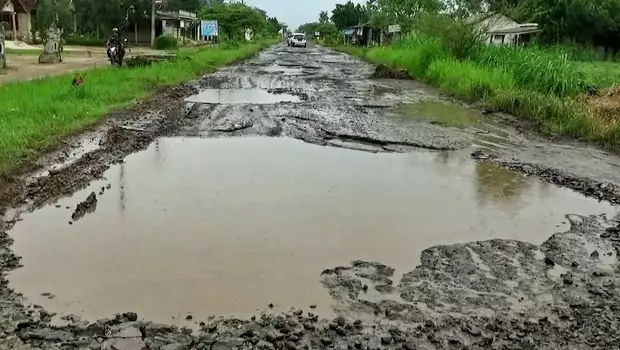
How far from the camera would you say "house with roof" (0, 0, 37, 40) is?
40.5 metres

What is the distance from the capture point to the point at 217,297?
4.59 m

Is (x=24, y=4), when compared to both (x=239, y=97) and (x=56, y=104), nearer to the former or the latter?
(x=239, y=97)

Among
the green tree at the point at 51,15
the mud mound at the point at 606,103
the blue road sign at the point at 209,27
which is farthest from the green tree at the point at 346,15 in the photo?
the mud mound at the point at 606,103

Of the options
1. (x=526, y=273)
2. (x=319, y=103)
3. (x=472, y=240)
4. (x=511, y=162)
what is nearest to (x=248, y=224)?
(x=472, y=240)

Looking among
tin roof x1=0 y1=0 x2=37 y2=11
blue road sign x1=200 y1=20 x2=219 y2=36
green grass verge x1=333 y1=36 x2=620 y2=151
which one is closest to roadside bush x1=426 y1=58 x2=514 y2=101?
green grass verge x1=333 y1=36 x2=620 y2=151

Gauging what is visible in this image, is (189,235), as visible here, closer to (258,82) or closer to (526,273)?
(526,273)

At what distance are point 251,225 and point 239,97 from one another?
11.0 m

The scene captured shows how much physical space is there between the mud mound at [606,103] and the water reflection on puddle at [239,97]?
7150mm

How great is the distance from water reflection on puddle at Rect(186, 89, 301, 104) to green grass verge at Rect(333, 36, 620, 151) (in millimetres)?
5300

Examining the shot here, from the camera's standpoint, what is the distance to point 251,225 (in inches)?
244

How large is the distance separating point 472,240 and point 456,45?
61.2ft

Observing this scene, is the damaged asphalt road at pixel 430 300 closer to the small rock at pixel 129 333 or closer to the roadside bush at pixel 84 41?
→ the small rock at pixel 129 333

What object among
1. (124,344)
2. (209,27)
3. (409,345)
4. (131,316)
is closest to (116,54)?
(131,316)

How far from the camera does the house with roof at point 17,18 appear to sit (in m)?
40.5
